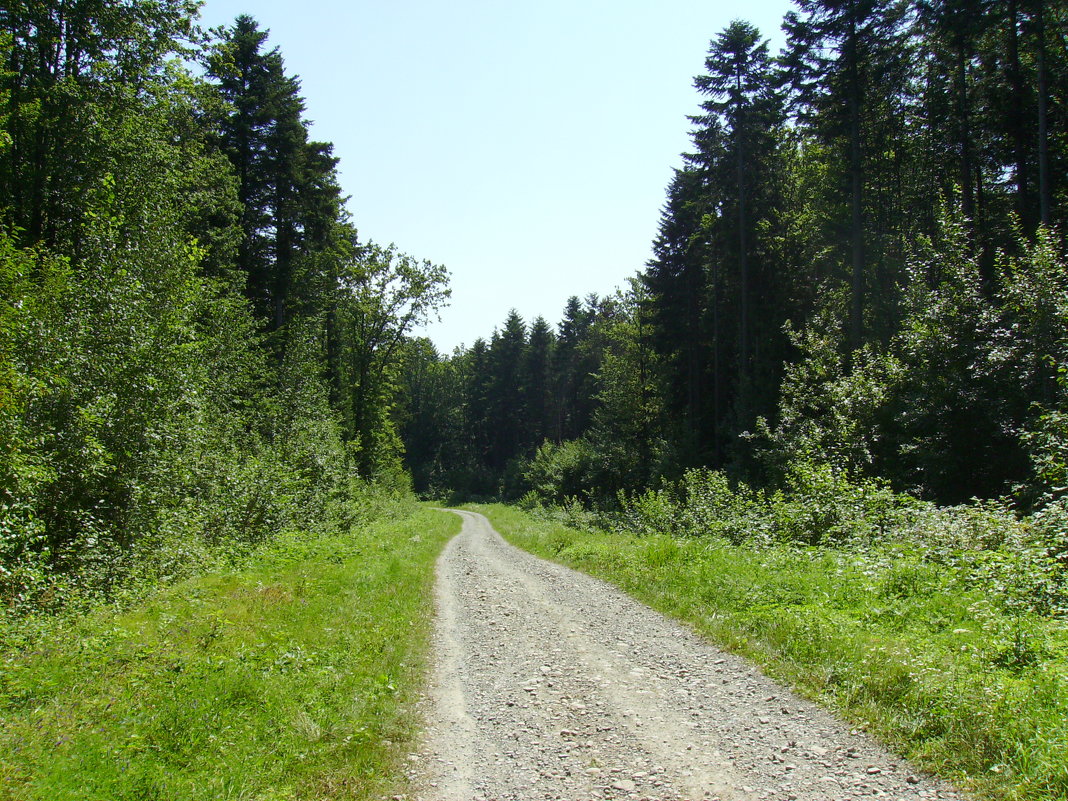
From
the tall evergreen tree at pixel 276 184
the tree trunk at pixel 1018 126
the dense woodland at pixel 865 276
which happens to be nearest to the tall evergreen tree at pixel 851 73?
the dense woodland at pixel 865 276

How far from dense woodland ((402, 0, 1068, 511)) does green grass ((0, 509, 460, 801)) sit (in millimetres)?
11154

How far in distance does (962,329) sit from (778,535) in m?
7.96

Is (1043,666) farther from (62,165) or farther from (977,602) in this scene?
(62,165)

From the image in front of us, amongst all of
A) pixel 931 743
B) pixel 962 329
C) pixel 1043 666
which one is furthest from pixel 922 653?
pixel 962 329

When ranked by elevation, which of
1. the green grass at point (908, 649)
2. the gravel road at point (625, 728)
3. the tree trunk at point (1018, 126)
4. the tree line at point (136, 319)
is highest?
the tree trunk at point (1018, 126)

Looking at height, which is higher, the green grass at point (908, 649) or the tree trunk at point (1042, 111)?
the tree trunk at point (1042, 111)

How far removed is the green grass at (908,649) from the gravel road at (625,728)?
13.5 inches

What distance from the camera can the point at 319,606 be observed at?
33.3ft

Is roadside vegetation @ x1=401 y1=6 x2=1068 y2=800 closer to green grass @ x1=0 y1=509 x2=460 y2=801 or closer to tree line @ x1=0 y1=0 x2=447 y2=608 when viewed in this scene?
green grass @ x1=0 y1=509 x2=460 y2=801

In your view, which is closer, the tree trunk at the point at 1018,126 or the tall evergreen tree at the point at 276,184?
the tree trunk at the point at 1018,126

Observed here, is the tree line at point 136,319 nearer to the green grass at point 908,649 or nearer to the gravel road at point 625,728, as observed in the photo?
the gravel road at point 625,728

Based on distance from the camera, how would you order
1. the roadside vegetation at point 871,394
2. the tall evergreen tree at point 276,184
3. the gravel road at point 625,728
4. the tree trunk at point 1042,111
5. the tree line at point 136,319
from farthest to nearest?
the tall evergreen tree at point 276,184 < the tree trunk at point 1042,111 < the tree line at point 136,319 < the roadside vegetation at point 871,394 < the gravel road at point 625,728

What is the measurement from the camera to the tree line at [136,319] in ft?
31.7

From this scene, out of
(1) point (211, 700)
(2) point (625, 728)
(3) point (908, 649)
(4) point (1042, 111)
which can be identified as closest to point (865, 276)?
(4) point (1042, 111)
